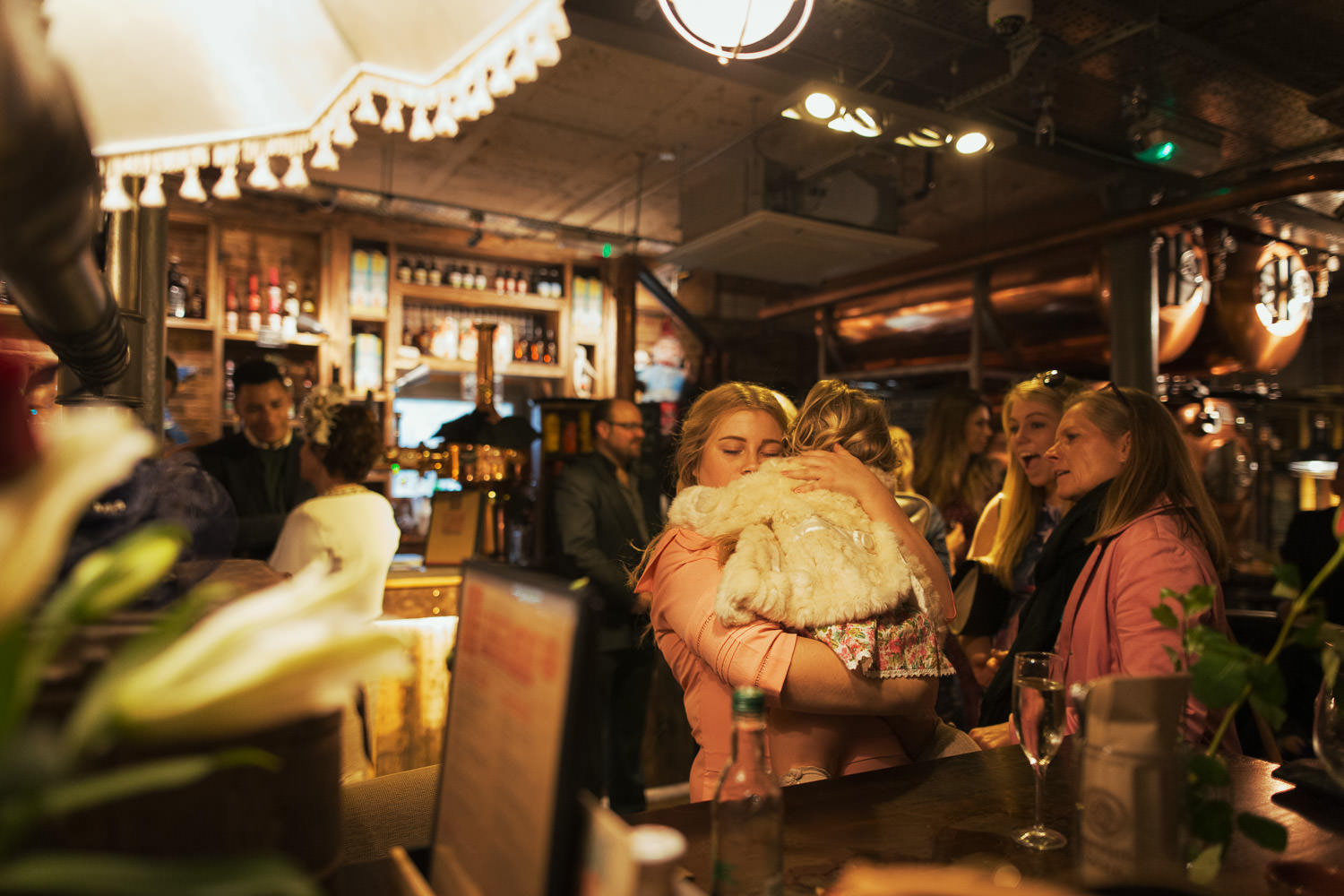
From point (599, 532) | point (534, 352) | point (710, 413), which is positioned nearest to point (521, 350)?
point (534, 352)

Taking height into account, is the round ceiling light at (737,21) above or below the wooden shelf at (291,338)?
above

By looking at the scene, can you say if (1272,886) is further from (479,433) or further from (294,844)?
(479,433)

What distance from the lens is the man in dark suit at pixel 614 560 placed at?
400 cm

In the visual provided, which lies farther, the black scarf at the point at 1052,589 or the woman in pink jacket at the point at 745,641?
the black scarf at the point at 1052,589

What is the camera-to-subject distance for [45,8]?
100 cm

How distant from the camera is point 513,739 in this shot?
0.62 metres

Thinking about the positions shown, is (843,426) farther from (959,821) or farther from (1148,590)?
(959,821)

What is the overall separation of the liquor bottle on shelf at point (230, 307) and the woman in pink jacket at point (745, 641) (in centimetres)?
491

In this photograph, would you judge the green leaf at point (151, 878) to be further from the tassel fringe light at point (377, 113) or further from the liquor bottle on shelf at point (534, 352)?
the liquor bottle on shelf at point (534, 352)

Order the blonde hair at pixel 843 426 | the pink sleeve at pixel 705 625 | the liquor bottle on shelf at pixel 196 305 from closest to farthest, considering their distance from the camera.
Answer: the pink sleeve at pixel 705 625, the blonde hair at pixel 843 426, the liquor bottle on shelf at pixel 196 305

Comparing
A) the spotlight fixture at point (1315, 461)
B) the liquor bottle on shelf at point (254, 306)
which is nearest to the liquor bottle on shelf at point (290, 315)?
the liquor bottle on shelf at point (254, 306)

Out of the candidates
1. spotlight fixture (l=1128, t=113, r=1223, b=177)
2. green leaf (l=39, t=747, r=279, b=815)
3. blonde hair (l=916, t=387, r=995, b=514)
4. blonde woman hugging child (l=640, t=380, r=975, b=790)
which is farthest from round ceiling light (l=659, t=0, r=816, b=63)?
spotlight fixture (l=1128, t=113, r=1223, b=177)

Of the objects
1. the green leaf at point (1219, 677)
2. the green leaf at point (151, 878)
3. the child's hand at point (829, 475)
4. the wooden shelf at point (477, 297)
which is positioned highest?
the wooden shelf at point (477, 297)

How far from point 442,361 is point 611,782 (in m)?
3.58
